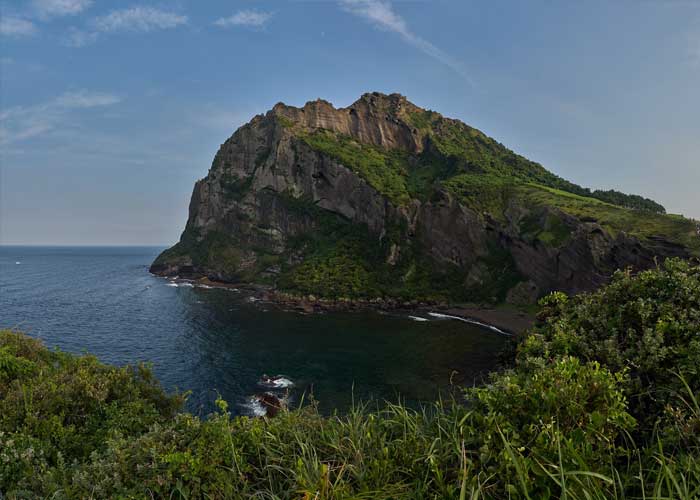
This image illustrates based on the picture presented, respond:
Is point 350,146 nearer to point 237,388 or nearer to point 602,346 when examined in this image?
point 237,388

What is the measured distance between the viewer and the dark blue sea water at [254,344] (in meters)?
51.6

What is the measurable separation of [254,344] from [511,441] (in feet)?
224

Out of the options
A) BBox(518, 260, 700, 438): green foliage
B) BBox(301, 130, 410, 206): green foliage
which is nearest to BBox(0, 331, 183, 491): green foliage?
BBox(518, 260, 700, 438): green foliage

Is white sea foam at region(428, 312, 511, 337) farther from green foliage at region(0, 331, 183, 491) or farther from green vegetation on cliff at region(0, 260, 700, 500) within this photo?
green vegetation on cliff at region(0, 260, 700, 500)

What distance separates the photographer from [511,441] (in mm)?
7328

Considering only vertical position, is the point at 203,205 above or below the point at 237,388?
above

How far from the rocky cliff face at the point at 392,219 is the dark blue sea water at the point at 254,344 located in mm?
26891

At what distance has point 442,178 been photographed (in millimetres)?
156750

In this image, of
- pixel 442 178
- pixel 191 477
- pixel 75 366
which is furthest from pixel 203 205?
pixel 191 477

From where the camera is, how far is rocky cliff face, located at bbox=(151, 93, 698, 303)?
92.2 m

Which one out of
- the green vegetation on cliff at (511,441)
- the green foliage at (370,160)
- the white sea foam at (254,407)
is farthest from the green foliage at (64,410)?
the green foliage at (370,160)

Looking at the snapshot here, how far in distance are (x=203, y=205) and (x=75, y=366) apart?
176 m

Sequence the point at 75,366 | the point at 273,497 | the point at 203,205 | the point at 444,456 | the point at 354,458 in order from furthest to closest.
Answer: the point at 203,205, the point at 75,366, the point at 354,458, the point at 444,456, the point at 273,497

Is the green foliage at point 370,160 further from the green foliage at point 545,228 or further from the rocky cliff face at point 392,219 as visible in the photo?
the green foliage at point 545,228
